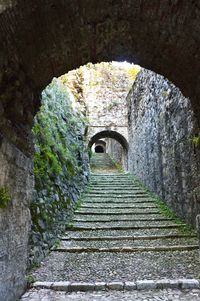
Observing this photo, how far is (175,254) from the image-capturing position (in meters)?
4.82

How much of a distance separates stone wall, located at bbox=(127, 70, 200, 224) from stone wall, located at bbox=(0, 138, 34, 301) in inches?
81.9

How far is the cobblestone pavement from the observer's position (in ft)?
10.7

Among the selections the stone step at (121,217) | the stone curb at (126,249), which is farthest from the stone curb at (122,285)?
the stone step at (121,217)

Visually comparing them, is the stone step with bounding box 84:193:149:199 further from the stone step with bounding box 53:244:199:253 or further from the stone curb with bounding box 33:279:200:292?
the stone curb with bounding box 33:279:200:292

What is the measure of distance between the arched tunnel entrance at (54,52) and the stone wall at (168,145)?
1.36 m

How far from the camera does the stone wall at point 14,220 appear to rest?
2.75 meters

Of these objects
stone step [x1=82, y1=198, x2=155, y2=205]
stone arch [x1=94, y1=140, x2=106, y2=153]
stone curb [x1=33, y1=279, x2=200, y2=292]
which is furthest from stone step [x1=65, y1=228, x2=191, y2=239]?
stone arch [x1=94, y1=140, x2=106, y2=153]

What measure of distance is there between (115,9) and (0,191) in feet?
6.41

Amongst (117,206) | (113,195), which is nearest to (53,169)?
(117,206)

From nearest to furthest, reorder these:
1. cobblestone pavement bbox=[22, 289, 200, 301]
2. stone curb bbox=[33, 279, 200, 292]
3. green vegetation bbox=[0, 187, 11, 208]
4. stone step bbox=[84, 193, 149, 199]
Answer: green vegetation bbox=[0, 187, 11, 208] → cobblestone pavement bbox=[22, 289, 200, 301] → stone curb bbox=[33, 279, 200, 292] → stone step bbox=[84, 193, 149, 199]

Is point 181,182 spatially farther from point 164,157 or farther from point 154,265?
point 154,265

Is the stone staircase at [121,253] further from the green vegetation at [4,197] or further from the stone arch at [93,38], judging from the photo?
the stone arch at [93,38]

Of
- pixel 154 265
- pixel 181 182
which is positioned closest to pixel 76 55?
pixel 154 265

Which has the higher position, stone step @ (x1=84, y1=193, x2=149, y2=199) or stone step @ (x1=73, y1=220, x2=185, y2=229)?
stone step @ (x1=84, y1=193, x2=149, y2=199)
